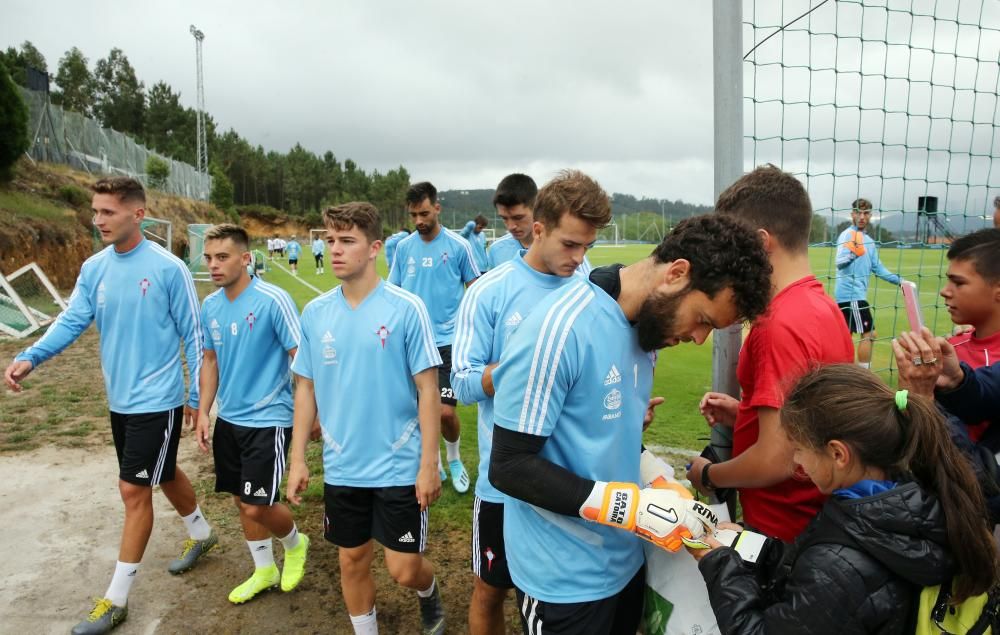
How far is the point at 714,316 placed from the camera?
1688mm

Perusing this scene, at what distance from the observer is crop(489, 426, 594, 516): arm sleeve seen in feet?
5.55

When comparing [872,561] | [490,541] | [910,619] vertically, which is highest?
[872,561]

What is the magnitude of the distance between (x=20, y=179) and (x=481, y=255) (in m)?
24.4

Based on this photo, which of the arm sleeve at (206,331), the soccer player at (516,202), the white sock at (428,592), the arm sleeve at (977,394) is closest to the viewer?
the arm sleeve at (977,394)

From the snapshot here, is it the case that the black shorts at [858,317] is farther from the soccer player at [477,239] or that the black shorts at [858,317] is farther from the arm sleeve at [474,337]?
the arm sleeve at [474,337]

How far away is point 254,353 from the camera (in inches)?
144

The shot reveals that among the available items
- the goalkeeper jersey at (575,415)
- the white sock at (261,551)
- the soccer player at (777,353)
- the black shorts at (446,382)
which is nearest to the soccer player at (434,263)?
the black shorts at (446,382)

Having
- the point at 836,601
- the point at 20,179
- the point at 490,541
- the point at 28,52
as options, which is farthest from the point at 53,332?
the point at 28,52

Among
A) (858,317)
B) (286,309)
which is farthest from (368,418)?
(858,317)

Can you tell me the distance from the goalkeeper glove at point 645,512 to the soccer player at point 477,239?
14.0 feet

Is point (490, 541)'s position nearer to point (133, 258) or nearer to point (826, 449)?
point (826, 449)

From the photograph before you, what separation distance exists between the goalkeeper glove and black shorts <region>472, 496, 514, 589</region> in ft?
3.67

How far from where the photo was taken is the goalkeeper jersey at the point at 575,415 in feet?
5.52

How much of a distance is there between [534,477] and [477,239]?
537 cm
